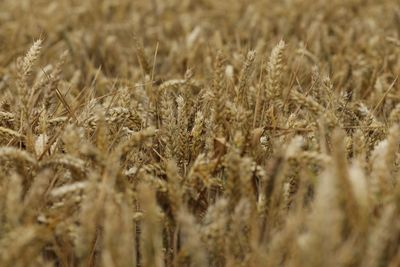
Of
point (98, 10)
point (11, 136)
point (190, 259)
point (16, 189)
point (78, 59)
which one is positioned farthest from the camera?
point (98, 10)

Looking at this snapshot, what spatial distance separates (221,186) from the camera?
1.07 meters

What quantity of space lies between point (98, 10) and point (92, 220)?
2.57 meters

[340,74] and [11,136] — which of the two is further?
[340,74]

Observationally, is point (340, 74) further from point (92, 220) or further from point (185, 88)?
point (92, 220)

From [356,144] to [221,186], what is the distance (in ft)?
0.78

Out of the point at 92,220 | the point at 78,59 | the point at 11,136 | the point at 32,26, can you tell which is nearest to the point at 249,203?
the point at 92,220

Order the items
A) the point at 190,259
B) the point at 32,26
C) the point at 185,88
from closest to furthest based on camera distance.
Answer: the point at 190,259
the point at 185,88
the point at 32,26

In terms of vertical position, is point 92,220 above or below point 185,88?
above

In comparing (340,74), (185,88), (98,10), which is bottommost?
(98,10)

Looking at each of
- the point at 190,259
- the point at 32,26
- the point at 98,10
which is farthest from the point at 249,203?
the point at 98,10

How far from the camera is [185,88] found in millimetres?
1446

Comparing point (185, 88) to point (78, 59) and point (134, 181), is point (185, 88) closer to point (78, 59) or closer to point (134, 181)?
point (134, 181)

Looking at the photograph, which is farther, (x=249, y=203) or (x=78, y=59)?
(x=78, y=59)

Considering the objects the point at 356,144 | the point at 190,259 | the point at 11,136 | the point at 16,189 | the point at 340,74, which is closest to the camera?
the point at 16,189
